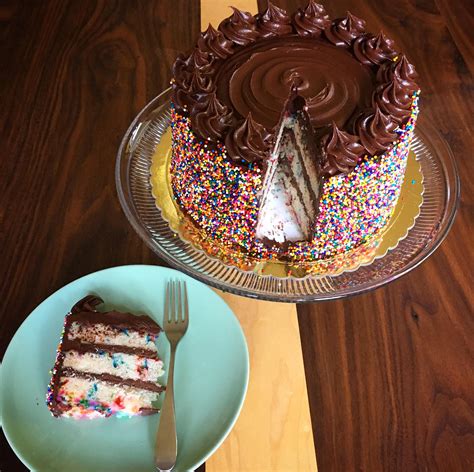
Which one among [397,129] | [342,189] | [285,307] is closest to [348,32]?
[397,129]

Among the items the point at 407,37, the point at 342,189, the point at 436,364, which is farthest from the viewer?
the point at 407,37

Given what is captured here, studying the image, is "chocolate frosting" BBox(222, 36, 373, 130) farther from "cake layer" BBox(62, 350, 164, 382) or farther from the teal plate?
"cake layer" BBox(62, 350, 164, 382)

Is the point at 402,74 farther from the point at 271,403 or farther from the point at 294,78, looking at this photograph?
the point at 271,403

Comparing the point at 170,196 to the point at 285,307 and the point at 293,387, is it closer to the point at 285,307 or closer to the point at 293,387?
the point at 285,307

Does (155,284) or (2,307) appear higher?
(155,284)

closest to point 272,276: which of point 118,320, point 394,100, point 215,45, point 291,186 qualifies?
point 291,186

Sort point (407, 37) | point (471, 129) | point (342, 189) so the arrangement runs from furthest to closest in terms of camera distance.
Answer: point (407, 37)
point (471, 129)
point (342, 189)

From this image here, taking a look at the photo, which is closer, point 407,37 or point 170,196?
point 170,196
